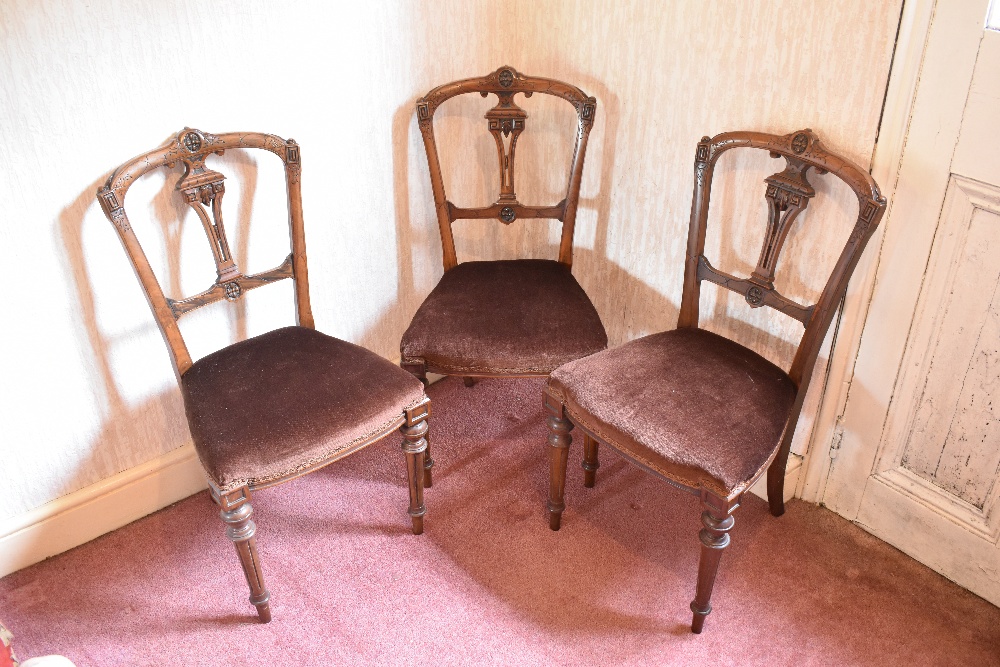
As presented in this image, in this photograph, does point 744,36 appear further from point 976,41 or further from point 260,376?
point 260,376

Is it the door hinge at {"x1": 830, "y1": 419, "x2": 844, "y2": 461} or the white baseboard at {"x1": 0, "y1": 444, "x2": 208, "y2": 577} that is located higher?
the door hinge at {"x1": 830, "y1": 419, "x2": 844, "y2": 461}

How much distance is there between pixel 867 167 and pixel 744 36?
0.43 meters

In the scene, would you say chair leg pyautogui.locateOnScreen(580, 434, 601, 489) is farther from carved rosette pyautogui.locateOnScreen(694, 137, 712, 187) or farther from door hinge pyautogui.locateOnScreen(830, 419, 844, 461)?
carved rosette pyautogui.locateOnScreen(694, 137, 712, 187)

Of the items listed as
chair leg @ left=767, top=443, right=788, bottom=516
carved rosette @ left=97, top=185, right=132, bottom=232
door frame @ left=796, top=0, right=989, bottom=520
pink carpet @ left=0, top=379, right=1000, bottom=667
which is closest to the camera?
door frame @ left=796, top=0, right=989, bottom=520

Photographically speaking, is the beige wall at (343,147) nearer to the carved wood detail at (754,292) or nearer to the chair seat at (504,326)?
the carved wood detail at (754,292)

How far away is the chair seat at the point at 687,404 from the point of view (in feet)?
5.79

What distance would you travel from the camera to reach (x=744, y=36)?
199cm

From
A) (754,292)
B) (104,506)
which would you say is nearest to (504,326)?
(754,292)

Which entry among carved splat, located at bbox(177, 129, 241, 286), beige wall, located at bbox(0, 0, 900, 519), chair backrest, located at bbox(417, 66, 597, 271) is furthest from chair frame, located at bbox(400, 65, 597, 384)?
carved splat, located at bbox(177, 129, 241, 286)

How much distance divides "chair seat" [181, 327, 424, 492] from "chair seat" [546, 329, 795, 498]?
1.39ft

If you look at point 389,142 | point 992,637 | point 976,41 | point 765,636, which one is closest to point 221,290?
point 389,142

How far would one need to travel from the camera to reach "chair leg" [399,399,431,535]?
6.61 feet

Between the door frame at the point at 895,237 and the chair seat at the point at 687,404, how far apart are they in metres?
0.24

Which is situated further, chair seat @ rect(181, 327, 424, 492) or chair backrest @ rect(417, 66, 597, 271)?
chair backrest @ rect(417, 66, 597, 271)
